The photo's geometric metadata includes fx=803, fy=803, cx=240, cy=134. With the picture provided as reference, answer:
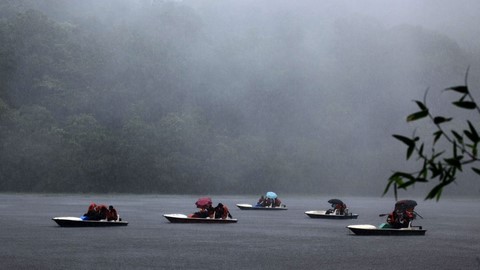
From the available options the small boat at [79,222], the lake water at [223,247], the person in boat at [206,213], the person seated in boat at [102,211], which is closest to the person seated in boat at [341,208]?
the lake water at [223,247]

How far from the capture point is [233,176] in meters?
178

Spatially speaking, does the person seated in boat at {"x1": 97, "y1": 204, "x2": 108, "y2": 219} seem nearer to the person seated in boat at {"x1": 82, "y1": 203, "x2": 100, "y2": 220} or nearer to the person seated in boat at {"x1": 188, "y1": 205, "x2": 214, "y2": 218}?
the person seated in boat at {"x1": 82, "y1": 203, "x2": 100, "y2": 220}

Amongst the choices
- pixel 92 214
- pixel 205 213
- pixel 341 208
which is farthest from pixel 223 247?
pixel 341 208

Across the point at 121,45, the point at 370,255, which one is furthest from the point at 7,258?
the point at 121,45

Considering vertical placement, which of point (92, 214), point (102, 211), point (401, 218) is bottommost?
point (92, 214)

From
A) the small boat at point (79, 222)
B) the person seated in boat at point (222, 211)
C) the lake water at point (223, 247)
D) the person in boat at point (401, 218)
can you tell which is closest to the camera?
the lake water at point (223, 247)

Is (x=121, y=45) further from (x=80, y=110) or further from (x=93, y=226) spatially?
(x=93, y=226)

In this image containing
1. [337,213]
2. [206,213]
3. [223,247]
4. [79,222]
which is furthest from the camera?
[337,213]

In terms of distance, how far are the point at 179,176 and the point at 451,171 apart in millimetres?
161697

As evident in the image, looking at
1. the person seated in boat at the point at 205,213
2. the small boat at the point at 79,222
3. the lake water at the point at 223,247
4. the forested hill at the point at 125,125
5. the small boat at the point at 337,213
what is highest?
the forested hill at the point at 125,125

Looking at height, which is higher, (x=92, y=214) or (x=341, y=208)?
(x=341, y=208)

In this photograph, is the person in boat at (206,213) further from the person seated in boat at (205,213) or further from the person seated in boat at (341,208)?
the person seated in boat at (341,208)

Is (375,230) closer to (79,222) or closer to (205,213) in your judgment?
Result: (205,213)

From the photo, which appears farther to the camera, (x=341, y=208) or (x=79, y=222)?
(x=341, y=208)
